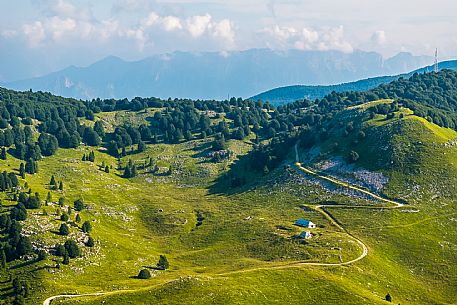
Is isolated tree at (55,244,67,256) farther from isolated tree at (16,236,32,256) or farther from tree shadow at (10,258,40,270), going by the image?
isolated tree at (16,236,32,256)

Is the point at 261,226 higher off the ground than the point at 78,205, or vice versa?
the point at 78,205

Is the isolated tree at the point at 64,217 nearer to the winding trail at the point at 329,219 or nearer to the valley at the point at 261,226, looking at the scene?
the valley at the point at 261,226

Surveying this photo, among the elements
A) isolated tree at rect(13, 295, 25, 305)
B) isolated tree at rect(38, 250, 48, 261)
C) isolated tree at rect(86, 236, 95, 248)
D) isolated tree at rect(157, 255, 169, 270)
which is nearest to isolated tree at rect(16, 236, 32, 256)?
isolated tree at rect(38, 250, 48, 261)

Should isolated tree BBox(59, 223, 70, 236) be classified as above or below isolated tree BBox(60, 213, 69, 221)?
below

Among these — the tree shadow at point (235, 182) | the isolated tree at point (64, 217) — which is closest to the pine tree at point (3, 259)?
the isolated tree at point (64, 217)

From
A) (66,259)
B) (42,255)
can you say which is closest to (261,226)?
(66,259)

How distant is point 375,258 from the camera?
115 metres

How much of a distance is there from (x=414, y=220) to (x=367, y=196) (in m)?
18.1

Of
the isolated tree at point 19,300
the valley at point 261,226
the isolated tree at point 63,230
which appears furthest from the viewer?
the isolated tree at point 63,230

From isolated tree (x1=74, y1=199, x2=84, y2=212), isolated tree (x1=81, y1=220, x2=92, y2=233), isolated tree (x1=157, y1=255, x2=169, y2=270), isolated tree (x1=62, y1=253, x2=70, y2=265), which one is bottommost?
isolated tree (x1=157, y1=255, x2=169, y2=270)

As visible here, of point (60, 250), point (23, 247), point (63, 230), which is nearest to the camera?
point (23, 247)

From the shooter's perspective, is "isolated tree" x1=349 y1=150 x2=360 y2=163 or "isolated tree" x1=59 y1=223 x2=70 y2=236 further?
"isolated tree" x1=349 y1=150 x2=360 y2=163

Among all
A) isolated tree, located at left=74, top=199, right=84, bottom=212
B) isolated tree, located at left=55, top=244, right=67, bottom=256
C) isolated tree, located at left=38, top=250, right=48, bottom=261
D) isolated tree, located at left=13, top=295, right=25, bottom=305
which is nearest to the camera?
isolated tree, located at left=13, top=295, right=25, bottom=305

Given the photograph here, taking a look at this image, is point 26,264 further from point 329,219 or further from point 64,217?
point 329,219
